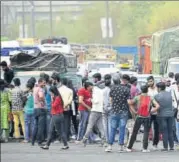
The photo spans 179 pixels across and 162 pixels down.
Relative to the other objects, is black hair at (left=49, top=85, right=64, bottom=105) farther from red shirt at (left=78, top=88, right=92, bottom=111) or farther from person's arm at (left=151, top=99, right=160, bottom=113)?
person's arm at (left=151, top=99, right=160, bottom=113)

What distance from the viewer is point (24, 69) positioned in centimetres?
3391

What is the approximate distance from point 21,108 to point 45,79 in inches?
60.4

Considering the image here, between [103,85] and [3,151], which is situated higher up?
[103,85]

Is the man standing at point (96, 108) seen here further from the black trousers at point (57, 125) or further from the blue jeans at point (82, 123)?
the blue jeans at point (82, 123)

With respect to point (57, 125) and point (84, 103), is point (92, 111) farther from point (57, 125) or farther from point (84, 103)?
point (84, 103)

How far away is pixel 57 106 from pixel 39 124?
208 cm

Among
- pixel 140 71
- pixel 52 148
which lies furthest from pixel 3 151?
pixel 140 71

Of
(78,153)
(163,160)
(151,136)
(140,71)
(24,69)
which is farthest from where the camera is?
(140,71)

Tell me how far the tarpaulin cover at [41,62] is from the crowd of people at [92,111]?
23.5 feet

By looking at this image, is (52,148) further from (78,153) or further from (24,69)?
(24,69)

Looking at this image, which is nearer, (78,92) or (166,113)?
(166,113)

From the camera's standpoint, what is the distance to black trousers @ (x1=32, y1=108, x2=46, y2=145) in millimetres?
24984

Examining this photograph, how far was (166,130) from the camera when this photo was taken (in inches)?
920

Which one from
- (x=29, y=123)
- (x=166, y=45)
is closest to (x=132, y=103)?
(x=29, y=123)
